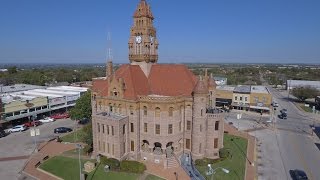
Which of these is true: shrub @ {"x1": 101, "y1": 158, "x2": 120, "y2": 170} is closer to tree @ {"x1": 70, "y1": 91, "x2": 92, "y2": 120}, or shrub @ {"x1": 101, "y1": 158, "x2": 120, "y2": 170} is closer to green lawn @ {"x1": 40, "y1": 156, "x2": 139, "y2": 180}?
green lawn @ {"x1": 40, "y1": 156, "x2": 139, "y2": 180}

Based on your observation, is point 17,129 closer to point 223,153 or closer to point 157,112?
point 157,112

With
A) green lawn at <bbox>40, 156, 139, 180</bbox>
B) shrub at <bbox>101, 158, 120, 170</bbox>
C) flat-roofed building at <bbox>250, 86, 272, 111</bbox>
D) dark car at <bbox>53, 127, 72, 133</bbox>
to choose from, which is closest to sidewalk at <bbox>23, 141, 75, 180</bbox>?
green lawn at <bbox>40, 156, 139, 180</bbox>

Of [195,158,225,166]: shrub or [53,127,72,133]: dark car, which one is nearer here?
[195,158,225,166]: shrub

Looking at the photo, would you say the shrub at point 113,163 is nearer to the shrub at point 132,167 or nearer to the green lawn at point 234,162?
the shrub at point 132,167

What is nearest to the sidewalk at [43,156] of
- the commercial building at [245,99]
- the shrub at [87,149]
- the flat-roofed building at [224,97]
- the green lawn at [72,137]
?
the green lawn at [72,137]

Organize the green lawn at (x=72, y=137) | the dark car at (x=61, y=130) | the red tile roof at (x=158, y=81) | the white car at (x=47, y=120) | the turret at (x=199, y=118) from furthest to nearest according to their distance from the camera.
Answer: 1. the white car at (x=47, y=120)
2. the dark car at (x=61, y=130)
3. the green lawn at (x=72, y=137)
4. the red tile roof at (x=158, y=81)
5. the turret at (x=199, y=118)

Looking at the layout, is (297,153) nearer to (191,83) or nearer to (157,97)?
(191,83)
